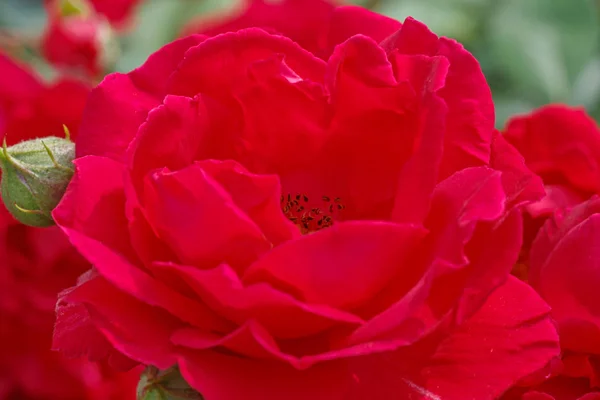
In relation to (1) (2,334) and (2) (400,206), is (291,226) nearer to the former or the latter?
(2) (400,206)

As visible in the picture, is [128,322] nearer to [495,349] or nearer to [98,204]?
[98,204]

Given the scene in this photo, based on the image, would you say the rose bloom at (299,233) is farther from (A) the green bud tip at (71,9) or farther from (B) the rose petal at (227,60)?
(A) the green bud tip at (71,9)

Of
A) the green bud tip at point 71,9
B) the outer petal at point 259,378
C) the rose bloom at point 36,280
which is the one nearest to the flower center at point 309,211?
the outer petal at point 259,378

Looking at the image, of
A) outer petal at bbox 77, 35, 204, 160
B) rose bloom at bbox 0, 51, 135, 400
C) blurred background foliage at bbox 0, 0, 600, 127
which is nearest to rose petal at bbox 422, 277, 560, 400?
outer petal at bbox 77, 35, 204, 160

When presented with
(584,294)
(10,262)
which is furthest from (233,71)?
(10,262)

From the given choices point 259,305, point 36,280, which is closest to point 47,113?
point 36,280
